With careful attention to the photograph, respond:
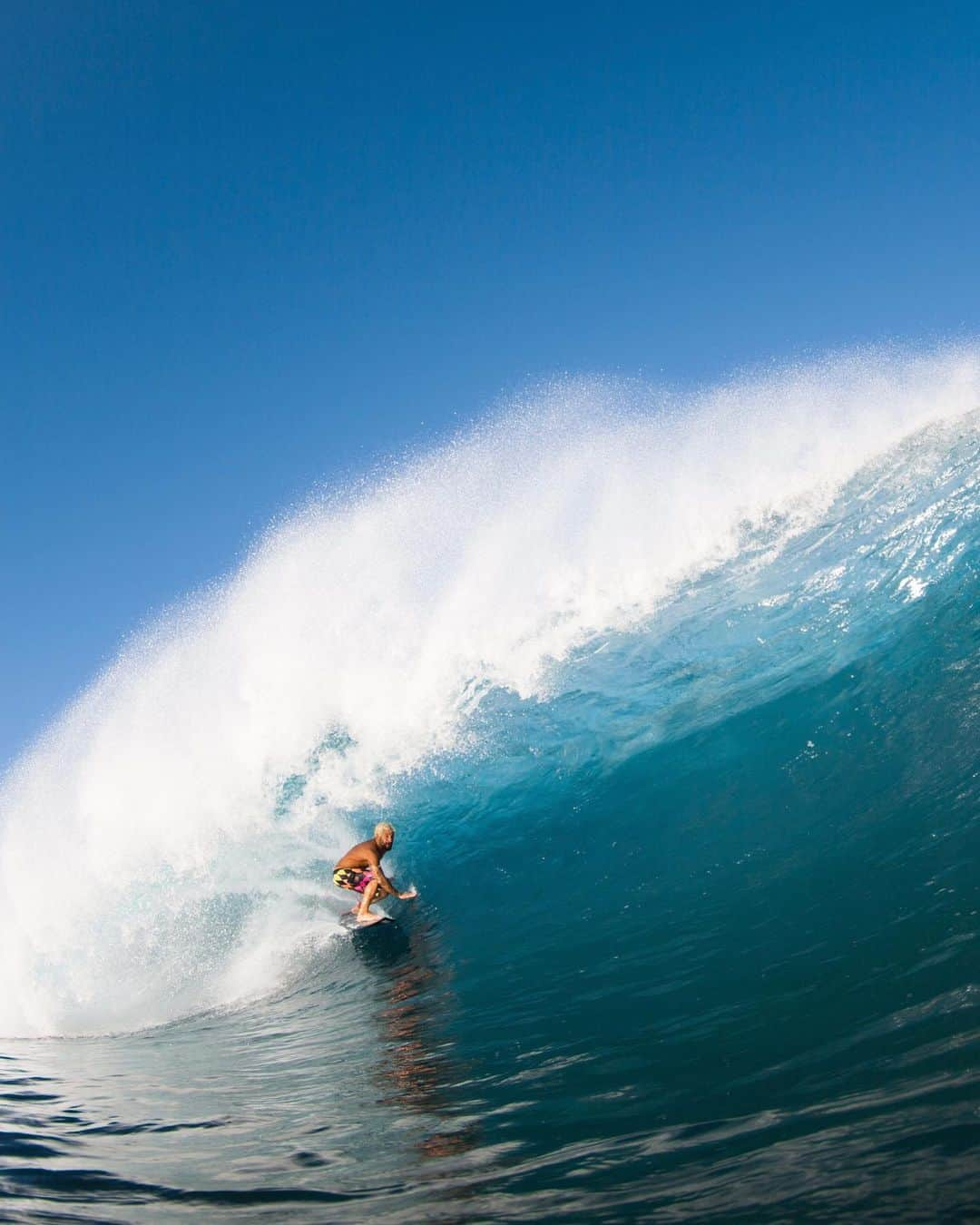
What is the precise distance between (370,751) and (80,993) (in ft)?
18.2

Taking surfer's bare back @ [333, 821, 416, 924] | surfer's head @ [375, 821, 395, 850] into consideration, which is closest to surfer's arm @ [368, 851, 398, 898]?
surfer's bare back @ [333, 821, 416, 924]

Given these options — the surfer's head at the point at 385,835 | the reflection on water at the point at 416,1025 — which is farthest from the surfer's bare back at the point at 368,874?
the reflection on water at the point at 416,1025

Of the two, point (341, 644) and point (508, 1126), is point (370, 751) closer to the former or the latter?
point (341, 644)

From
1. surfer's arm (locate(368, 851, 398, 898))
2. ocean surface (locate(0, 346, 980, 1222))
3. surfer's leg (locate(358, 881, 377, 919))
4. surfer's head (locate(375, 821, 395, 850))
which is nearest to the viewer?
ocean surface (locate(0, 346, 980, 1222))

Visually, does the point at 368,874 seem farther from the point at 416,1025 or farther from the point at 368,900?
the point at 416,1025

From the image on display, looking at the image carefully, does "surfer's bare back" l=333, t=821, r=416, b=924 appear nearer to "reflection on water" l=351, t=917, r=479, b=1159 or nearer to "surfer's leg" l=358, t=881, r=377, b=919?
"surfer's leg" l=358, t=881, r=377, b=919

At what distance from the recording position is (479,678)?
46.4ft

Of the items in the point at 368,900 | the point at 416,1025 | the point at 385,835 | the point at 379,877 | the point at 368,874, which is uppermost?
the point at 385,835

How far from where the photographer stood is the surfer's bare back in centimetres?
913

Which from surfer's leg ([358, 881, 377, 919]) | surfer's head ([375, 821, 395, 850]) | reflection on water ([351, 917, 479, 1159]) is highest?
surfer's head ([375, 821, 395, 850])

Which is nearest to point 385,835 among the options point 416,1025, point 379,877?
point 379,877

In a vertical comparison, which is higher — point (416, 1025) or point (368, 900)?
point (368, 900)

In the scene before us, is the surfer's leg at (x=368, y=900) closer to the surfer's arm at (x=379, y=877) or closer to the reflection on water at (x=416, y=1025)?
the surfer's arm at (x=379, y=877)

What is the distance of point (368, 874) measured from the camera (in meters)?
9.41
